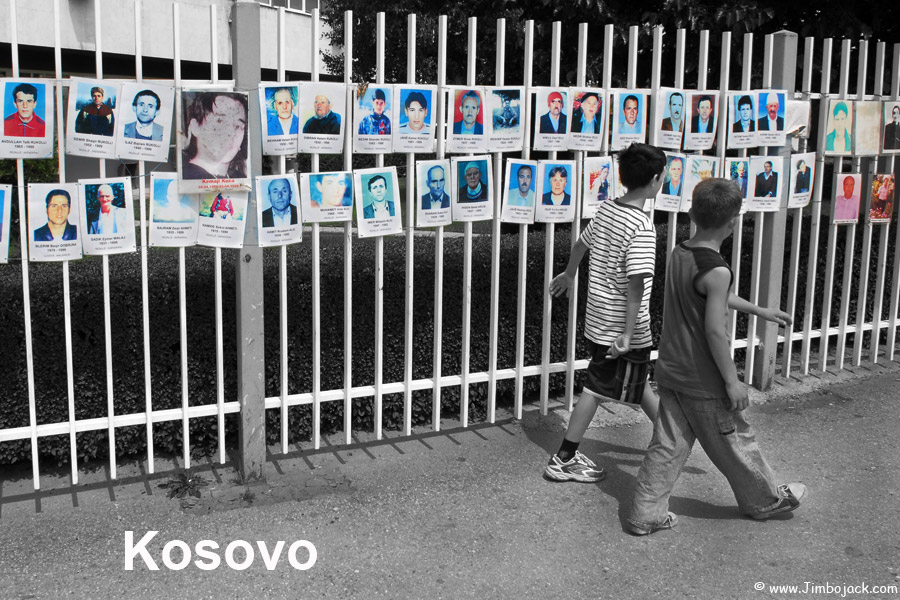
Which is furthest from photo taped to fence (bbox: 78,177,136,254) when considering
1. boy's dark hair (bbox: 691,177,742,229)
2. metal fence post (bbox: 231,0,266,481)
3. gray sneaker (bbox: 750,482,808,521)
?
gray sneaker (bbox: 750,482,808,521)

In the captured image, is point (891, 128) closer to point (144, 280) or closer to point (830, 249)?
point (830, 249)

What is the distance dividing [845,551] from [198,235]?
334 centimetres

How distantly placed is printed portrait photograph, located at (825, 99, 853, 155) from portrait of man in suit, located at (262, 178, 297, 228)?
3788 millimetres

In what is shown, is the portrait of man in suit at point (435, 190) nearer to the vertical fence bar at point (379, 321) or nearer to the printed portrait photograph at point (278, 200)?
the vertical fence bar at point (379, 321)

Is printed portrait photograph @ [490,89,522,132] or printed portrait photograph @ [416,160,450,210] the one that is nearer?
printed portrait photograph @ [416,160,450,210]

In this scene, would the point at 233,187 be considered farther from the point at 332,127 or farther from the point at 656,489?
the point at 656,489

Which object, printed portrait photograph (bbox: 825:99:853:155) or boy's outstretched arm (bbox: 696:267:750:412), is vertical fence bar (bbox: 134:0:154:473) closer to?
boy's outstretched arm (bbox: 696:267:750:412)

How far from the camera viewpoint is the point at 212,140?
4172mm

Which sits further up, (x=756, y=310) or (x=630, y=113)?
(x=630, y=113)

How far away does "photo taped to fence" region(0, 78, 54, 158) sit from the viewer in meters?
3.84

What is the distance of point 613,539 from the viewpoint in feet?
13.2

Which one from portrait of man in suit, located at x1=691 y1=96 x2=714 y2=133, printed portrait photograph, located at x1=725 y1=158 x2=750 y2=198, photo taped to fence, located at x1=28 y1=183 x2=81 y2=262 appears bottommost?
photo taped to fence, located at x1=28 y1=183 x2=81 y2=262

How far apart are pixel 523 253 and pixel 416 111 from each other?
1080 millimetres

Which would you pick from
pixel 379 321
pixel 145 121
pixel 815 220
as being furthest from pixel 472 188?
pixel 815 220
